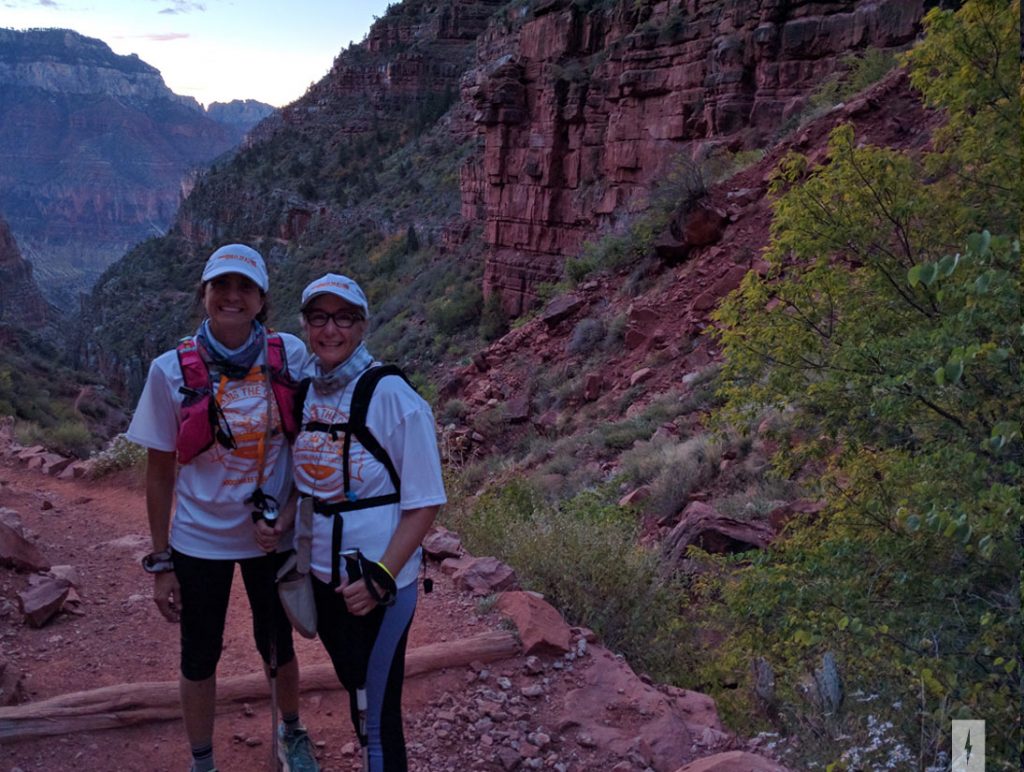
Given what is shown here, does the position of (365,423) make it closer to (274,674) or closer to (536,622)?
(274,674)

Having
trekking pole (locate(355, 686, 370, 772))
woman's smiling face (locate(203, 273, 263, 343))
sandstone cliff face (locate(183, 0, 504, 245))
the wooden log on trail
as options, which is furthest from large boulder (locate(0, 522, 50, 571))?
sandstone cliff face (locate(183, 0, 504, 245))

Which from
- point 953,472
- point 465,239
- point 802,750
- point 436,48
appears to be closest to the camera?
point 802,750

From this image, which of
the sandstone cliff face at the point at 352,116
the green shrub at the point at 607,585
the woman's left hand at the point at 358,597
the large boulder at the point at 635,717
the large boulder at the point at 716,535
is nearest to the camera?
the woman's left hand at the point at 358,597

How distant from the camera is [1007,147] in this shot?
13.6ft

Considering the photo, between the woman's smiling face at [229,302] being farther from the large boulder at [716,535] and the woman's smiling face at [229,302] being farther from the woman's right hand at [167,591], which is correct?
the large boulder at [716,535]

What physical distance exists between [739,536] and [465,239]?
2682 cm

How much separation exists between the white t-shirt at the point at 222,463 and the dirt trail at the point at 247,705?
128 centimetres

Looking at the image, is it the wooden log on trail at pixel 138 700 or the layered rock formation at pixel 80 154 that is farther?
the layered rock formation at pixel 80 154

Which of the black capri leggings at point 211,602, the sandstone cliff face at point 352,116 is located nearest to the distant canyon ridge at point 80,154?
the sandstone cliff face at point 352,116

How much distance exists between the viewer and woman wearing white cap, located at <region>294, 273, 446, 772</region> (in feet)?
8.12

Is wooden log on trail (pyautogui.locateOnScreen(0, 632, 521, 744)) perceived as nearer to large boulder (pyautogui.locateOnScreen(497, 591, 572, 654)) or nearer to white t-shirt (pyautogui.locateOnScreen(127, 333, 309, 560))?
large boulder (pyautogui.locateOnScreen(497, 591, 572, 654))

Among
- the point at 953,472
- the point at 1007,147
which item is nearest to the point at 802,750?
the point at 953,472

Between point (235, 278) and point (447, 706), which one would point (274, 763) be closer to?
point (447, 706)

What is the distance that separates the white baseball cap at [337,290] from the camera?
2.55 metres
